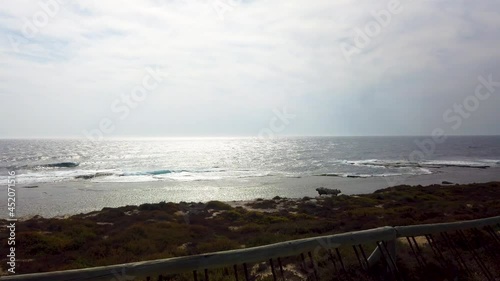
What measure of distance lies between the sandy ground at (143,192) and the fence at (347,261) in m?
28.3

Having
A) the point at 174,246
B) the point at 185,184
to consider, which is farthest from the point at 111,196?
the point at 174,246

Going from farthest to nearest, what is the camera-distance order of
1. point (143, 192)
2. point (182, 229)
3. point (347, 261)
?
point (143, 192), point (182, 229), point (347, 261)

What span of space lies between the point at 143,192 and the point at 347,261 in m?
39.5

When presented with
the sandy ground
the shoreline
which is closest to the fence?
the shoreline

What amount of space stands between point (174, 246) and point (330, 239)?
10.6 meters

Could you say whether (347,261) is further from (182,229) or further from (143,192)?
(143,192)

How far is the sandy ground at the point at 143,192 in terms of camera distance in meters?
32.3

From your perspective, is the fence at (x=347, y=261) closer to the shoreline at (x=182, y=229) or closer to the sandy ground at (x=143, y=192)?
the shoreline at (x=182, y=229)

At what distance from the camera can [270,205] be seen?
30547 millimetres

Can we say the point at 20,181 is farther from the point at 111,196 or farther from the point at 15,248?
the point at 15,248

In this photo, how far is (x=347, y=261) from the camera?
6.79 meters

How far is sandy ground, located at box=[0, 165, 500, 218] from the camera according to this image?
32266 millimetres

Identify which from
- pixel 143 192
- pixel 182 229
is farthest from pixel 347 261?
pixel 143 192

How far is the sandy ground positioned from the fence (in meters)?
28.3
